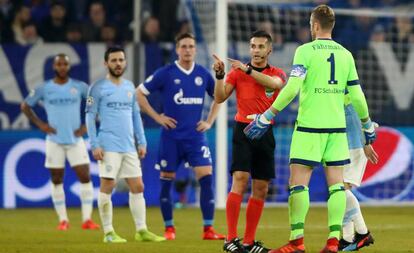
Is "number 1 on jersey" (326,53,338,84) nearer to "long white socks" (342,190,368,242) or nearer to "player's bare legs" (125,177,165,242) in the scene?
"long white socks" (342,190,368,242)

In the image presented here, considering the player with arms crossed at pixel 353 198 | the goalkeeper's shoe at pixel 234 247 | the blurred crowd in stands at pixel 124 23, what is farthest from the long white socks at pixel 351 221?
the blurred crowd in stands at pixel 124 23

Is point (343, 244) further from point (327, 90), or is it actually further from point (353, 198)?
point (327, 90)

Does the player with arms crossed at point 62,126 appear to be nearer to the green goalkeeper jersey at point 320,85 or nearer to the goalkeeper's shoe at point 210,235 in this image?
the goalkeeper's shoe at point 210,235

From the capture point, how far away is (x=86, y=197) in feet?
53.4

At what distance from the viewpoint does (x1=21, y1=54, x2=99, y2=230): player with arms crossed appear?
54.1 ft

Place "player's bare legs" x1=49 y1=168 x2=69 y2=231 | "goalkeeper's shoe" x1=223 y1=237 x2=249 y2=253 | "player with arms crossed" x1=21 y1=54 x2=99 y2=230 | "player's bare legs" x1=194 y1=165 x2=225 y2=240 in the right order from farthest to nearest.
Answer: "player with arms crossed" x1=21 y1=54 x2=99 y2=230, "player's bare legs" x1=49 y1=168 x2=69 y2=231, "player's bare legs" x1=194 y1=165 x2=225 y2=240, "goalkeeper's shoe" x1=223 y1=237 x2=249 y2=253

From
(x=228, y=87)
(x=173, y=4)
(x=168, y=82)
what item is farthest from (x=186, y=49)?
(x=173, y=4)

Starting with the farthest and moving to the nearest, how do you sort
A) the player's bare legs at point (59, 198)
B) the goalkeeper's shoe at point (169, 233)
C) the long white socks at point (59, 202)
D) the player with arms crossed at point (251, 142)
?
1. the long white socks at point (59, 202)
2. the player's bare legs at point (59, 198)
3. the goalkeeper's shoe at point (169, 233)
4. the player with arms crossed at point (251, 142)

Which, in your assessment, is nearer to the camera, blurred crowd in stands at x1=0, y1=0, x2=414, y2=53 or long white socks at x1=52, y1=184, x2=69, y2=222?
long white socks at x1=52, y1=184, x2=69, y2=222

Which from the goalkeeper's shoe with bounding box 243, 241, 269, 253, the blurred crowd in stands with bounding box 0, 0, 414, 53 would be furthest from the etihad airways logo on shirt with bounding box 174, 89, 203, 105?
the blurred crowd in stands with bounding box 0, 0, 414, 53

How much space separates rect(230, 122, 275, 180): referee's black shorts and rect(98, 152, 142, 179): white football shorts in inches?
78.2

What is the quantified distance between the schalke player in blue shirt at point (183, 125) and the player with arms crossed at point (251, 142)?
2.14 m

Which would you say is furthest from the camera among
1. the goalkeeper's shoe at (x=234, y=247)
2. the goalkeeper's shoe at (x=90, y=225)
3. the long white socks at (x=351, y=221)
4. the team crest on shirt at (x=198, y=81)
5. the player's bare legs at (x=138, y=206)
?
the goalkeeper's shoe at (x=90, y=225)

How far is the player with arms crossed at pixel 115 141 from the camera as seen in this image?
13.2m
